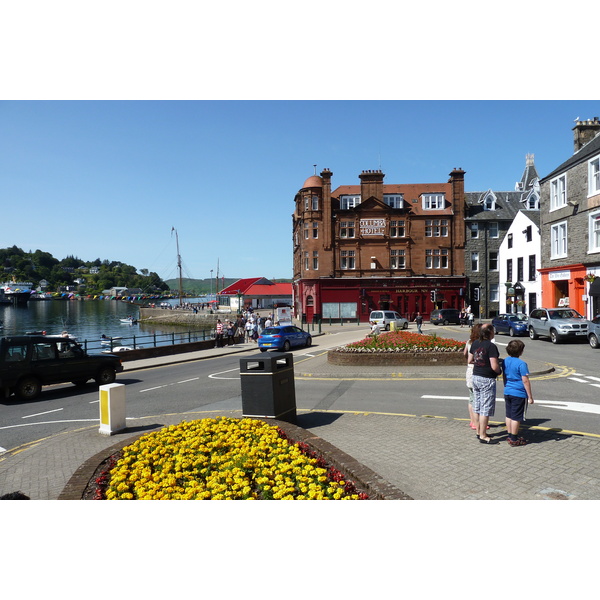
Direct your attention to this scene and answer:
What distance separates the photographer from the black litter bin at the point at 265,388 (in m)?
9.05

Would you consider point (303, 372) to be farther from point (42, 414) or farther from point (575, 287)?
point (575, 287)

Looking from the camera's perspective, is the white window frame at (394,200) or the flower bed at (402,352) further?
the white window frame at (394,200)

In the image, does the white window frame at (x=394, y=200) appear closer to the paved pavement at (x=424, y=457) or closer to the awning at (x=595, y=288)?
the awning at (x=595, y=288)

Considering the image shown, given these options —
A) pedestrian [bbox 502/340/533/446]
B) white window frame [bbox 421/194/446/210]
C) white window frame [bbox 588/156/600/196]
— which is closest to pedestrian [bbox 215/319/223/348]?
white window frame [bbox 588/156/600/196]

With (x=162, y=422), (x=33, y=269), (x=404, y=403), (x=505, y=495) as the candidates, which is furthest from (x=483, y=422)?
(x=33, y=269)

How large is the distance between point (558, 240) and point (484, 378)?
3125 cm

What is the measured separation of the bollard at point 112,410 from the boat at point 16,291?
598ft

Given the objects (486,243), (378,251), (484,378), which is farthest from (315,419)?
(486,243)

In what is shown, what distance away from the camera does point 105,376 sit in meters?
16.7

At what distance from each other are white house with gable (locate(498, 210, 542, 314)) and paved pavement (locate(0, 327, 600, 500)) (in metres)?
34.3

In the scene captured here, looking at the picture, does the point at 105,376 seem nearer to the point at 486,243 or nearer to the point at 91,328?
the point at 486,243

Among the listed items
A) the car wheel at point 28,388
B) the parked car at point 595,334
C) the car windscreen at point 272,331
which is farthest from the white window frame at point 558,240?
the car wheel at point 28,388

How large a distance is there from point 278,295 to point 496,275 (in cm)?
5428

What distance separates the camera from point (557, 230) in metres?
34.7
